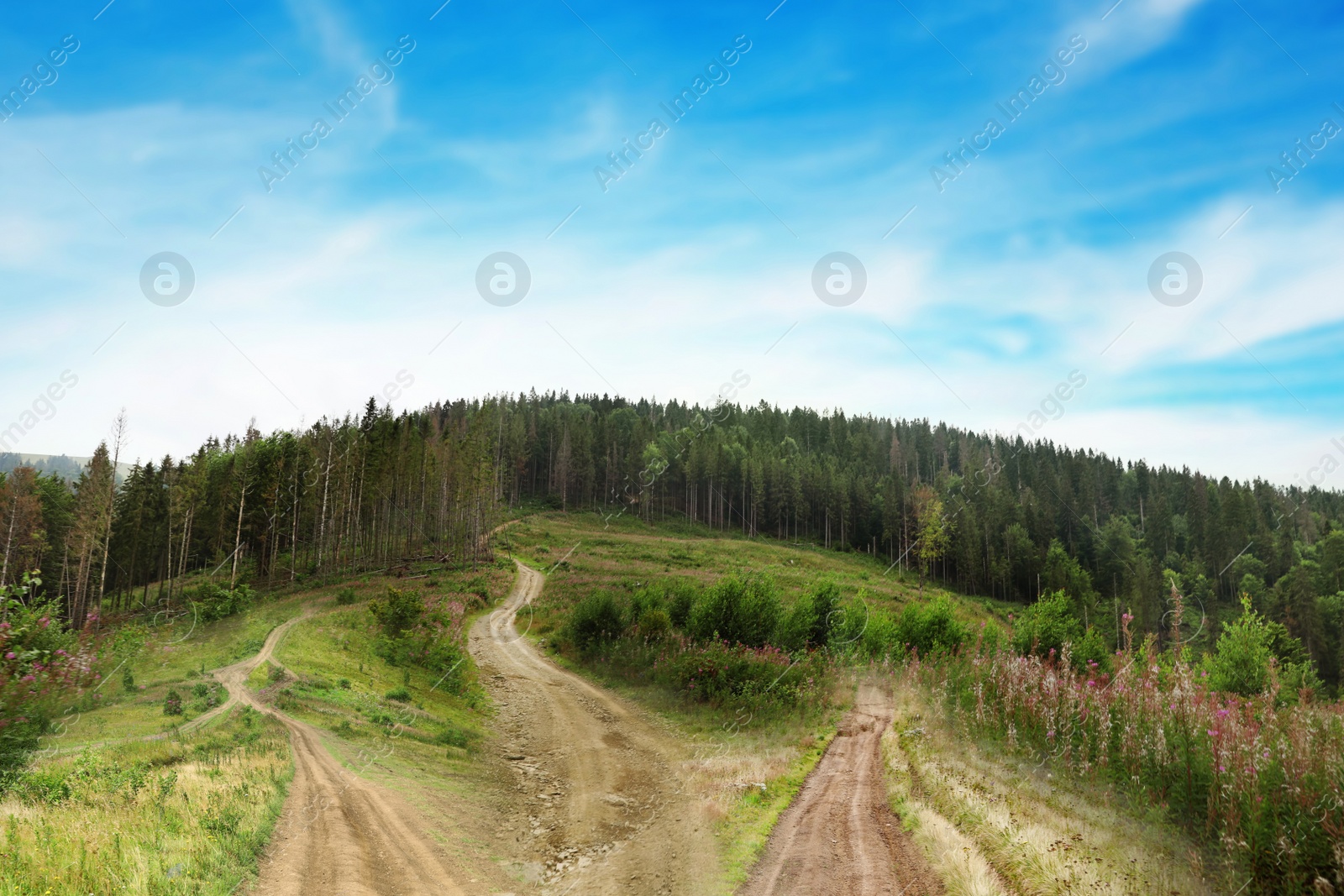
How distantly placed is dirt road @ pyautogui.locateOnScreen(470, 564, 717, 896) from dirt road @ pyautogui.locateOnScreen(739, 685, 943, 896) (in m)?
1.33

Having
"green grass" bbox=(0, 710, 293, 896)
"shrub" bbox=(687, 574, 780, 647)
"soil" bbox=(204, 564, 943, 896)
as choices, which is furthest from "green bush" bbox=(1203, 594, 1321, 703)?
"green grass" bbox=(0, 710, 293, 896)

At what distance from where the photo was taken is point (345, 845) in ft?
36.6

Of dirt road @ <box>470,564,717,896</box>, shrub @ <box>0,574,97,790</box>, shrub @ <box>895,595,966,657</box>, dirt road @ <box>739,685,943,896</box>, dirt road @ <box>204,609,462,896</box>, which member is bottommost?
dirt road @ <box>470,564,717,896</box>

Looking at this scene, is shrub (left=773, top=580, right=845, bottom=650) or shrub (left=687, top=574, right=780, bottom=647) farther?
shrub (left=687, top=574, right=780, bottom=647)

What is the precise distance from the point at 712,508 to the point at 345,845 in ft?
354

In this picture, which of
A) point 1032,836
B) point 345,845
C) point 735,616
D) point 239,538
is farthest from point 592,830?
point 239,538

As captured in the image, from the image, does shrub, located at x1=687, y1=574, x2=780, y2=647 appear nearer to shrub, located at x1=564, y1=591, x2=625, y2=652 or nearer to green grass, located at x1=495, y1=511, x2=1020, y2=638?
shrub, located at x1=564, y1=591, x2=625, y2=652

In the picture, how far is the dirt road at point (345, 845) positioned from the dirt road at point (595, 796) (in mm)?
2201

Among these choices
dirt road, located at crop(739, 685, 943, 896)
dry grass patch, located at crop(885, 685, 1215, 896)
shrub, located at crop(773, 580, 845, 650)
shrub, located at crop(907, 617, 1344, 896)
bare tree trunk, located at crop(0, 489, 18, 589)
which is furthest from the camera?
bare tree trunk, located at crop(0, 489, 18, 589)

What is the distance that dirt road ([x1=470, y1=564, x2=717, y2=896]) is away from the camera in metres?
11.7

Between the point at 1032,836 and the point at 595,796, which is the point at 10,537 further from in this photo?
the point at 1032,836

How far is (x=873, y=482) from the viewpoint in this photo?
133500 mm

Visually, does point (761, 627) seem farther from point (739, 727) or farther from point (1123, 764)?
point (1123, 764)

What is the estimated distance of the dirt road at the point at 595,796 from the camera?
38.5 feet
